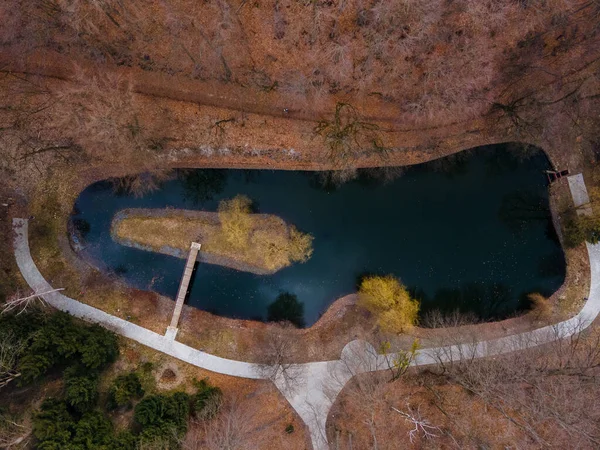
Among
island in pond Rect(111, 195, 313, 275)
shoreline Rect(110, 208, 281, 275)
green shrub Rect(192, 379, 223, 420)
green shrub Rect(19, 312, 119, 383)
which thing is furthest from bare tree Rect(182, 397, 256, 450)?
island in pond Rect(111, 195, 313, 275)

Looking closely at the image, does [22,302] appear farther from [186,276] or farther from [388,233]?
[388,233]

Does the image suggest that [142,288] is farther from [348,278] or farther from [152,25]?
[152,25]

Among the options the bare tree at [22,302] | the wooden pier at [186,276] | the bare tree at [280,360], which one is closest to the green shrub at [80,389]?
the bare tree at [22,302]

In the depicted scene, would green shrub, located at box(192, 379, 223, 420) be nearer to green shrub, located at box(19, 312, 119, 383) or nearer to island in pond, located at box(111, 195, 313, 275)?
green shrub, located at box(19, 312, 119, 383)

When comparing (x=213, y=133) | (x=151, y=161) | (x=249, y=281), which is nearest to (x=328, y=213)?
(x=249, y=281)

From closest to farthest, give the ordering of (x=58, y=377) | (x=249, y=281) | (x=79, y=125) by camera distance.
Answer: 1. (x=58, y=377)
2. (x=79, y=125)
3. (x=249, y=281)

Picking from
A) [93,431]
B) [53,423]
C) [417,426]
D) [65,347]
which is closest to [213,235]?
[65,347]
